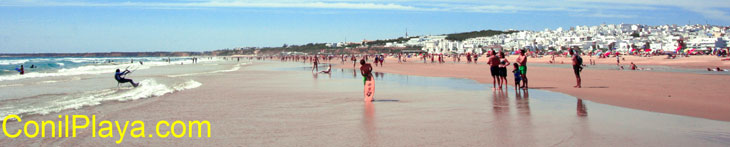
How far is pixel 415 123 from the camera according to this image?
22.2 ft

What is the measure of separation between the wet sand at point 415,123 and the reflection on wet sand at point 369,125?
0.01 m

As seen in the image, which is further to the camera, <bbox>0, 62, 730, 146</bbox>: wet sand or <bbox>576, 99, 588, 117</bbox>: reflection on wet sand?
<bbox>576, 99, 588, 117</bbox>: reflection on wet sand

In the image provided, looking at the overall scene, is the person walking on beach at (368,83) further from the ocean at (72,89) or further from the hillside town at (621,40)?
the hillside town at (621,40)

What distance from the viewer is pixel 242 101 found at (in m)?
10.5

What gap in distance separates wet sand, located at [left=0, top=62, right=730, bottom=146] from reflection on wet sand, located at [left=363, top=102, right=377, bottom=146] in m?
0.01

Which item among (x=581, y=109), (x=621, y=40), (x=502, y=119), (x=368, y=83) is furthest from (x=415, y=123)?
(x=621, y=40)

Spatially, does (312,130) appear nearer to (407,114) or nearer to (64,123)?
(407,114)

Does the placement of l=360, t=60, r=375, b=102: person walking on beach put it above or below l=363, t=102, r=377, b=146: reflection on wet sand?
above

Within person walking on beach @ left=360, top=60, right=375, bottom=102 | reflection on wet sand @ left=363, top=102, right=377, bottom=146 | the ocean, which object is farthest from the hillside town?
reflection on wet sand @ left=363, top=102, right=377, bottom=146

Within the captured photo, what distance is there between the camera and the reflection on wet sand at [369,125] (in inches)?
214

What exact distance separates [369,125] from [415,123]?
Answer: 0.61 metres

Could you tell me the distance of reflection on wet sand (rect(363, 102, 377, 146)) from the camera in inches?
214

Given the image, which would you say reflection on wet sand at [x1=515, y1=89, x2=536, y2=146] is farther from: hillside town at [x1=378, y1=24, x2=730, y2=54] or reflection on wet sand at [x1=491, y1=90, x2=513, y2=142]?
hillside town at [x1=378, y1=24, x2=730, y2=54]

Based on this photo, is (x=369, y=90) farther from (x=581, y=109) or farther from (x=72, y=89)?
(x=72, y=89)
